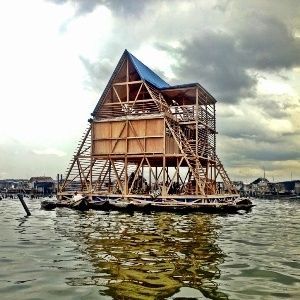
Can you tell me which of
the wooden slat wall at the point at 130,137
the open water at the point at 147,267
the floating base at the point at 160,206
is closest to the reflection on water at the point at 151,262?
the open water at the point at 147,267

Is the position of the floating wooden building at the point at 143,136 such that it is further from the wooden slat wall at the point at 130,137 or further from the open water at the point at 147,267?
the open water at the point at 147,267

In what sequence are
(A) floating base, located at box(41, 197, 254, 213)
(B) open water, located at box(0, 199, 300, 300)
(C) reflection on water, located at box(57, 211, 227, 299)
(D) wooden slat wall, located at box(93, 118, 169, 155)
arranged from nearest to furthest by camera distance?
(B) open water, located at box(0, 199, 300, 300) < (C) reflection on water, located at box(57, 211, 227, 299) < (A) floating base, located at box(41, 197, 254, 213) < (D) wooden slat wall, located at box(93, 118, 169, 155)

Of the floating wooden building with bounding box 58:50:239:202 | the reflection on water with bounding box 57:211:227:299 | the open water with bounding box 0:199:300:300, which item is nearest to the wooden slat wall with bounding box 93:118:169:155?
the floating wooden building with bounding box 58:50:239:202

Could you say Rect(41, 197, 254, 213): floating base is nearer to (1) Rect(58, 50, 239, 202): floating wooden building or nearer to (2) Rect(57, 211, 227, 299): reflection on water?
(1) Rect(58, 50, 239, 202): floating wooden building

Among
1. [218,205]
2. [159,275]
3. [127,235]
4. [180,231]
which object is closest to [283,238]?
[180,231]

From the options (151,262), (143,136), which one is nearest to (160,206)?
(143,136)

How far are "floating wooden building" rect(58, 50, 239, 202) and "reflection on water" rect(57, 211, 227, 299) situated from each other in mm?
17554

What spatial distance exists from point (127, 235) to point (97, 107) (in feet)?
81.6

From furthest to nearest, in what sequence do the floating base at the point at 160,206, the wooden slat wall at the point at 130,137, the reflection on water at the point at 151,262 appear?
the wooden slat wall at the point at 130,137, the floating base at the point at 160,206, the reflection on water at the point at 151,262

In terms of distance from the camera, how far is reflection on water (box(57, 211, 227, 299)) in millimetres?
7407

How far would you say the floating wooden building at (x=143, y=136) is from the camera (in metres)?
34.6

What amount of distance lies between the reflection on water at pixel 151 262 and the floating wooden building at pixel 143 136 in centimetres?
1755

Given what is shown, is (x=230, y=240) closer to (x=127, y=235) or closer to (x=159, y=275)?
(x=127, y=235)

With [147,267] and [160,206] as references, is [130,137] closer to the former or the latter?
[160,206]
